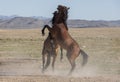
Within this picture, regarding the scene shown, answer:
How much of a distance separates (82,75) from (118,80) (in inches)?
90.7

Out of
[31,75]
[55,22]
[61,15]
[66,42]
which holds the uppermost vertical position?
[61,15]

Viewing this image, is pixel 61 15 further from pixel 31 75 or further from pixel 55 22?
pixel 31 75

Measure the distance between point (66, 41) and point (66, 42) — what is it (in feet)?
0.11

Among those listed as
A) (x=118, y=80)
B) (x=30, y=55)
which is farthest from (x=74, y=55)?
(x=30, y=55)

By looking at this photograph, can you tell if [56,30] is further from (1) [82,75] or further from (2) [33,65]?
(2) [33,65]

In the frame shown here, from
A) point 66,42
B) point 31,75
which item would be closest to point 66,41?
point 66,42

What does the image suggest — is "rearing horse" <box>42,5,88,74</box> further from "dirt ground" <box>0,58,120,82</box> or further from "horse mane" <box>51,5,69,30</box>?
"dirt ground" <box>0,58,120,82</box>

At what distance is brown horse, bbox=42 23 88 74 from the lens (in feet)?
57.9

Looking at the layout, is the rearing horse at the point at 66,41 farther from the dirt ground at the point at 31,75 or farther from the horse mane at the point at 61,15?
the dirt ground at the point at 31,75

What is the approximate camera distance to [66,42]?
17719 millimetres

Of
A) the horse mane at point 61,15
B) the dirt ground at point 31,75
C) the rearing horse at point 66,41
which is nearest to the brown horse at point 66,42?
the rearing horse at point 66,41

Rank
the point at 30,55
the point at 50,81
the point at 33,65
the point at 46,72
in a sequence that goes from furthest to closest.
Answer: the point at 30,55
the point at 33,65
the point at 46,72
the point at 50,81

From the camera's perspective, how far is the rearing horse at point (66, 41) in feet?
57.9

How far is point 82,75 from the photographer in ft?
60.4
